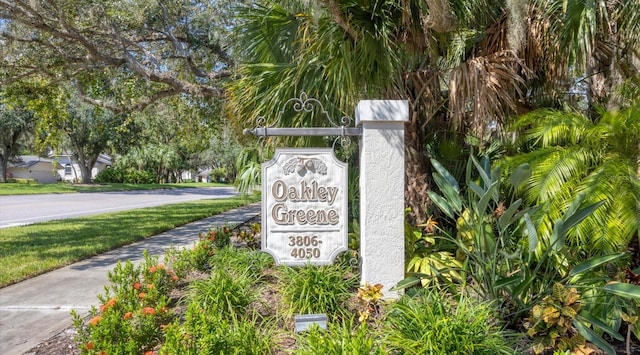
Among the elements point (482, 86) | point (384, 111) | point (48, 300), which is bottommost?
point (48, 300)

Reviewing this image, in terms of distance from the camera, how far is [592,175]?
3812 mm

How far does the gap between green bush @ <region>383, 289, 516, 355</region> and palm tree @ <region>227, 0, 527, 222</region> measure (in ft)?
7.95

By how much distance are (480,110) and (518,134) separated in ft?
4.01

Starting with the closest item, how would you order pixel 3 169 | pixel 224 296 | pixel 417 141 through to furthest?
pixel 224 296 → pixel 417 141 → pixel 3 169

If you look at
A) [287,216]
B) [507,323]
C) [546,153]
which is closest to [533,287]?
[507,323]

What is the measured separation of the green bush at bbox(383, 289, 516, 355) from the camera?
2617 mm

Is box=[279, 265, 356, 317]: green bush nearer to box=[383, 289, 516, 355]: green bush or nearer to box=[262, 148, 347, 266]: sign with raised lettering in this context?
box=[262, 148, 347, 266]: sign with raised lettering

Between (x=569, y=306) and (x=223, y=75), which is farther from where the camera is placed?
(x=223, y=75)

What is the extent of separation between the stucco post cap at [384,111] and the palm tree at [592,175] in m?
1.50

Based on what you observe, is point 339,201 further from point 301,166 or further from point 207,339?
point 207,339

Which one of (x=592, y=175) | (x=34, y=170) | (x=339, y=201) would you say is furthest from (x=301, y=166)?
(x=34, y=170)

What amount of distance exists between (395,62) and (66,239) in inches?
323

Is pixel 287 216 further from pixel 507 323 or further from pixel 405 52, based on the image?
pixel 405 52

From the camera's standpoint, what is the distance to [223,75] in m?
11.3
